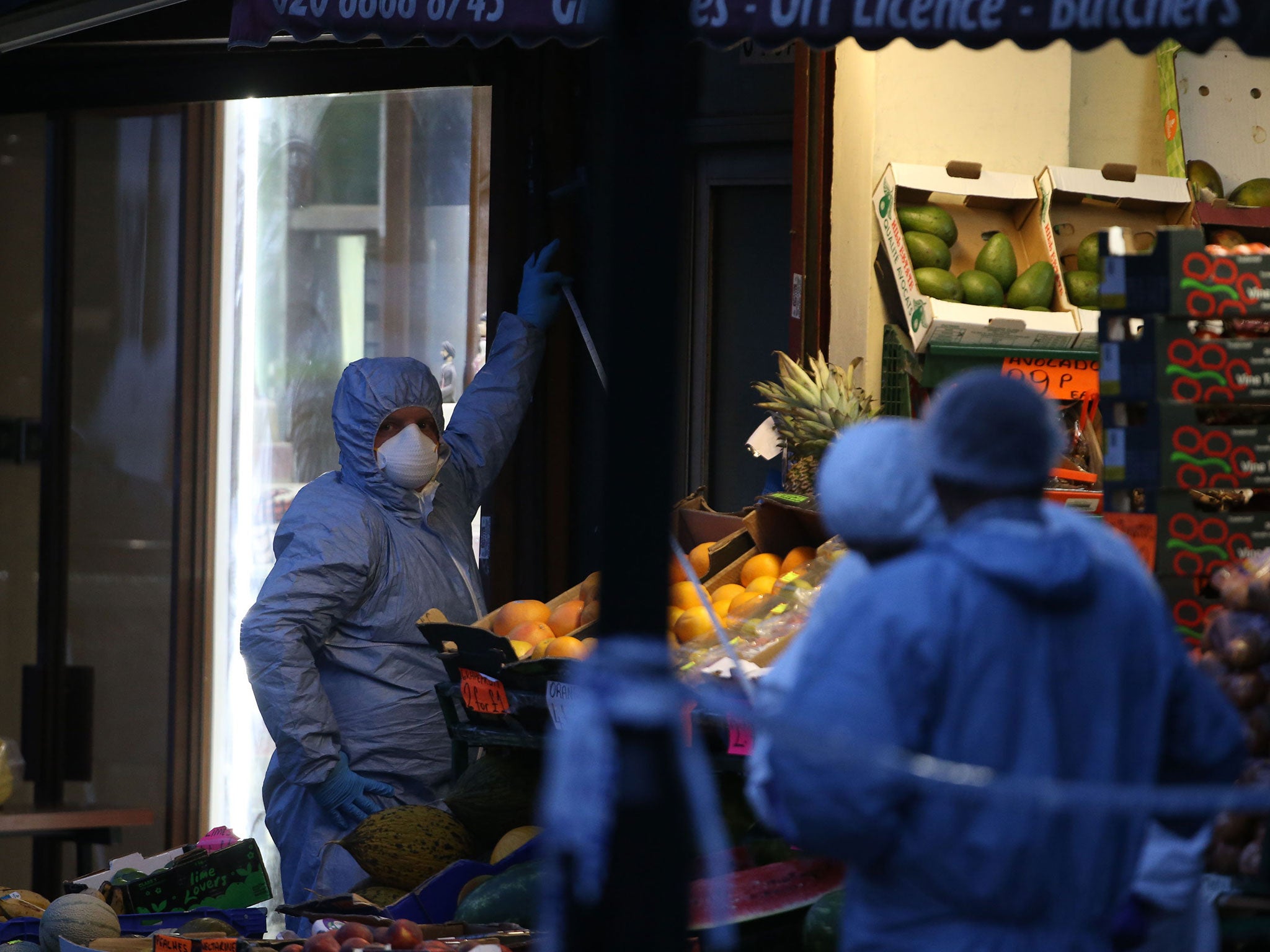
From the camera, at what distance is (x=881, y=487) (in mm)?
1958

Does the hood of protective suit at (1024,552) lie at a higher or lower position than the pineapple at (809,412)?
lower

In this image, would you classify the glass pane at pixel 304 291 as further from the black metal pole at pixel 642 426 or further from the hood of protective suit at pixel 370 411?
the black metal pole at pixel 642 426

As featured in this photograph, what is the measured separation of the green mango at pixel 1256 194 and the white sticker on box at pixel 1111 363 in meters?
1.96

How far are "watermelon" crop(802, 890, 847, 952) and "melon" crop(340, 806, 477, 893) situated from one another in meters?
1.17

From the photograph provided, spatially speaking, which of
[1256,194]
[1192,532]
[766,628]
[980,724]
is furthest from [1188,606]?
[1256,194]

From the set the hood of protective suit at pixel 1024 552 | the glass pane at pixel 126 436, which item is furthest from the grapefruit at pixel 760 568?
the glass pane at pixel 126 436

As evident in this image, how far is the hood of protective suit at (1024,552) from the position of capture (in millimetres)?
1784

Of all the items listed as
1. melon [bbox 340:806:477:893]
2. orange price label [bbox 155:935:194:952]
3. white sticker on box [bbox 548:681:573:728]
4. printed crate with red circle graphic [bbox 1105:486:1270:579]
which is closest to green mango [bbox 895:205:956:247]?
printed crate with red circle graphic [bbox 1105:486:1270:579]

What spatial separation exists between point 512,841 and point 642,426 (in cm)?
231

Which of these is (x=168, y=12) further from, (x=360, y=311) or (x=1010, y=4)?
(x=1010, y=4)

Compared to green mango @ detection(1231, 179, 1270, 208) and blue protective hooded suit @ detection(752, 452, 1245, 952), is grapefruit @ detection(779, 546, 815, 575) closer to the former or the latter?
green mango @ detection(1231, 179, 1270, 208)

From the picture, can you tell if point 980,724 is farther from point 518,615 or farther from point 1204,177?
point 1204,177

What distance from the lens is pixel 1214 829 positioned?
2467mm

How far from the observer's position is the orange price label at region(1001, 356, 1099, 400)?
4.25 m
